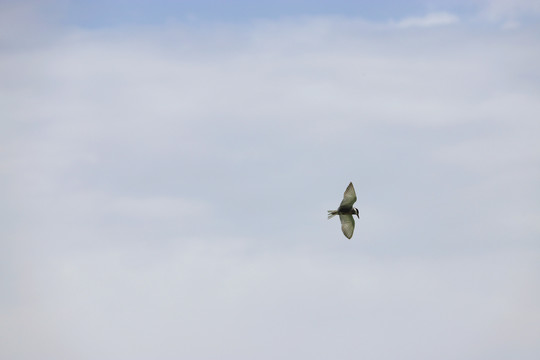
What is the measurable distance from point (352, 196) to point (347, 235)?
201 inches

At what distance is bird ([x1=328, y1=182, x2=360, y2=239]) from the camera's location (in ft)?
333

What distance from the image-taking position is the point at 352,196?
3999 inches

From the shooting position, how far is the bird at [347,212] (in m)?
102

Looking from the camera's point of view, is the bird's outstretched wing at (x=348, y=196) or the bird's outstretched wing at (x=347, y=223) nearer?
the bird's outstretched wing at (x=348, y=196)

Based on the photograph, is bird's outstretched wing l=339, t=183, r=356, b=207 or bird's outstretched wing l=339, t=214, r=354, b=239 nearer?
bird's outstretched wing l=339, t=183, r=356, b=207

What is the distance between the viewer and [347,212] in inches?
4053

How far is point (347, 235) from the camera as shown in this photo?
334 feet

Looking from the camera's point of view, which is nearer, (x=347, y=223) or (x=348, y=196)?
(x=348, y=196)

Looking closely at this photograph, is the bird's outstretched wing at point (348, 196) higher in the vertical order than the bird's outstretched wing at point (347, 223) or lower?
higher

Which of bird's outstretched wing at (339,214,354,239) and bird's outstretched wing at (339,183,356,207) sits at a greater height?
bird's outstretched wing at (339,183,356,207)

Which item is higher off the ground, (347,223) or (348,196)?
(348,196)
